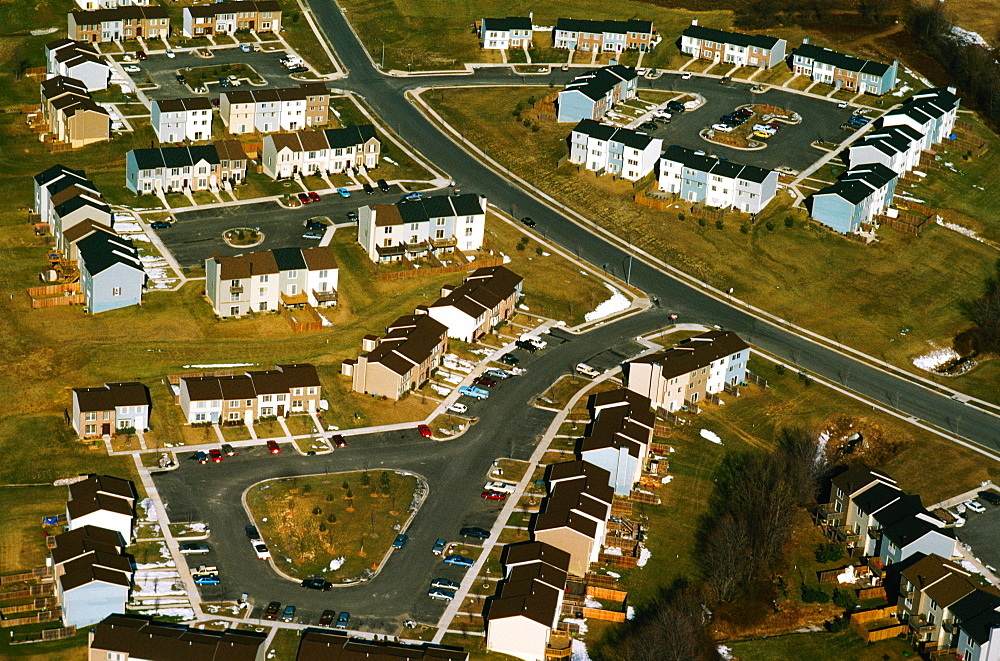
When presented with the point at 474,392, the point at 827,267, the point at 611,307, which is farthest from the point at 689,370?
the point at 827,267

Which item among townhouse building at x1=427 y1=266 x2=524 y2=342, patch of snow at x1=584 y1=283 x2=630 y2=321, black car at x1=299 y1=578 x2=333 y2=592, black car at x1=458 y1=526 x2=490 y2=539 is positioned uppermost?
townhouse building at x1=427 y1=266 x2=524 y2=342

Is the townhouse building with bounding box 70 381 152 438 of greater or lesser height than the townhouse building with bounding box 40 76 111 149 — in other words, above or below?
below

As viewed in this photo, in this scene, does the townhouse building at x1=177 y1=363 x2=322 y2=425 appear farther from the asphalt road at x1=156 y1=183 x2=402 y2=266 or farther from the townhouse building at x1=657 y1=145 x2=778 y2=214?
the townhouse building at x1=657 y1=145 x2=778 y2=214

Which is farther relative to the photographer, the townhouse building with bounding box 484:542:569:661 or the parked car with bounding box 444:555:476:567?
the parked car with bounding box 444:555:476:567

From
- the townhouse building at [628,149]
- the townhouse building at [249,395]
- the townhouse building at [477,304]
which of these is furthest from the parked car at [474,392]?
the townhouse building at [628,149]

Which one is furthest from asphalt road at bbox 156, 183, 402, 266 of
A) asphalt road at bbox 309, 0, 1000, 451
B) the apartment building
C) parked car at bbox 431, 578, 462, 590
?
parked car at bbox 431, 578, 462, 590

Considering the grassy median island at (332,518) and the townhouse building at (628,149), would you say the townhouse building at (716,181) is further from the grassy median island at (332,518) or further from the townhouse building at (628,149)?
the grassy median island at (332,518)
